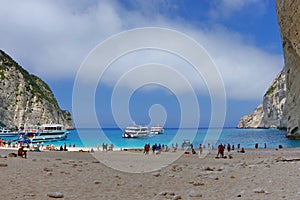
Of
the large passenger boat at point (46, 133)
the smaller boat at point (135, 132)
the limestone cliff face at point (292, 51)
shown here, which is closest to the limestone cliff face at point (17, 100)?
the large passenger boat at point (46, 133)

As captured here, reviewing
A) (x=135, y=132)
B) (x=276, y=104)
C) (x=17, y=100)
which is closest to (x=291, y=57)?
(x=135, y=132)

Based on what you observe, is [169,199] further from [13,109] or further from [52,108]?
[52,108]

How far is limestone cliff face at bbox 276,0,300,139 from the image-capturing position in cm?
4666

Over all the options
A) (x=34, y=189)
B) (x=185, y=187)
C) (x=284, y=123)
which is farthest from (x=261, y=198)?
(x=284, y=123)

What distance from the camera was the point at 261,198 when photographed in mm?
7043

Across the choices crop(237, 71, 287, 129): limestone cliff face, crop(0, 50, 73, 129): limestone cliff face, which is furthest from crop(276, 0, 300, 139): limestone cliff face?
crop(0, 50, 73, 129): limestone cliff face

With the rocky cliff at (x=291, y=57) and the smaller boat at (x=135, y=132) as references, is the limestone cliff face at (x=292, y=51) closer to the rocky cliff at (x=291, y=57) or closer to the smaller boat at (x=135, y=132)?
the rocky cliff at (x=291, y=57)

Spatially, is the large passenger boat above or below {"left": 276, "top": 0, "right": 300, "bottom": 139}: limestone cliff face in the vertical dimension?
below

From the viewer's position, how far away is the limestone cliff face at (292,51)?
4666 centimetres

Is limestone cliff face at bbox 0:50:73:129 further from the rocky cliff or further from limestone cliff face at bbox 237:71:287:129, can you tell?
limestone cliff face at bbox 237:71:287:129

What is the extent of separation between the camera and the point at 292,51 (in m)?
64.7

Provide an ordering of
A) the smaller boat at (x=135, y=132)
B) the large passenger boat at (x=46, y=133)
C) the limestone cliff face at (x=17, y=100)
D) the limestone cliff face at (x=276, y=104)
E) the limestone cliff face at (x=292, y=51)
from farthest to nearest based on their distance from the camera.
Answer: the limestone cliff face at (x=276, y=104)
the limestone cliff face at (x=17, y=100)
the smaller boat at (x=135, y=132)
the large passenger boat at (x=46, y=133)
the limestone cliff face at (x=292, y=51)

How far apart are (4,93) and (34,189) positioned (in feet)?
424

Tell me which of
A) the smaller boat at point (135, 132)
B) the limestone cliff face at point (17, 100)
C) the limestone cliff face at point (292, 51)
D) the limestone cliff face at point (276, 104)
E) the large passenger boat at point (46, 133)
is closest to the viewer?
the limestone cliff face at point (292, 51)
